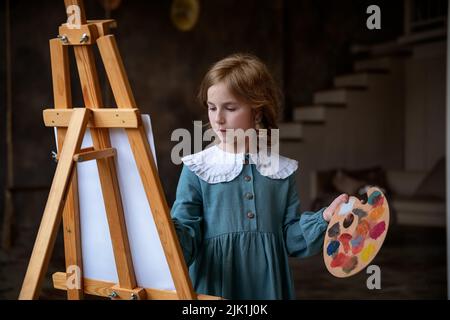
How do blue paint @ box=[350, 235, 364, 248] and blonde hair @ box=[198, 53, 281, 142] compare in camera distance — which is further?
blonde hair @ box=[198, 53, 281, 142]

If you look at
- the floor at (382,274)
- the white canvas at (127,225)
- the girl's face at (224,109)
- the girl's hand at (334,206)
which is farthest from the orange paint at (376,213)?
the floor at (382,274)

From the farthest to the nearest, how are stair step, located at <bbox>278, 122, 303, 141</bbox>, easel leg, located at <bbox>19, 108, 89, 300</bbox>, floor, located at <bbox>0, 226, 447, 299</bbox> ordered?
stair step, located at <bbox>278, 122, 303, 141</bbox>
floor, located at <bbox>0, 226, 447, 299</bbox>
easel leg, located at <bbox>19, 108, 89, 300</bbox>

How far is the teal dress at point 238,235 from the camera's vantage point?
1.98 m

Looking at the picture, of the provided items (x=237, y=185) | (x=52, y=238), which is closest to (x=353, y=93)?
(x=237, y=185)

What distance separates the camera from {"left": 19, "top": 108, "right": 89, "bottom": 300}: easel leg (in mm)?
1610

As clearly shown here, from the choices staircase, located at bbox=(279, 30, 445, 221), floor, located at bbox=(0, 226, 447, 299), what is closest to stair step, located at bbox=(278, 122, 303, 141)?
staircase, located at bbox=(279, 30, 445, 221)

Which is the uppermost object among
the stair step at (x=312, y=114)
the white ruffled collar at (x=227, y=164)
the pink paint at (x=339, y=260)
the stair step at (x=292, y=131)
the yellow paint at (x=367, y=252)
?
the white ruffled collar at (x=227, y=164)

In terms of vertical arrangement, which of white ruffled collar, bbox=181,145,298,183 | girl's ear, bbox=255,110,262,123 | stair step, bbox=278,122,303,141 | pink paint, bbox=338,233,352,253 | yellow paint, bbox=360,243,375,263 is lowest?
stair step, bbox=278,122,303,141

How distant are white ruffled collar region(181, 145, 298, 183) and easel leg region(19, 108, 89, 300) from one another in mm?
427

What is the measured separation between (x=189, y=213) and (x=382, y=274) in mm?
3435

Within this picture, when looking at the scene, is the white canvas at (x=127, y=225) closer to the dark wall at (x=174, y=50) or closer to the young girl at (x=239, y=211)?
the young girl at (x=239, y=211)

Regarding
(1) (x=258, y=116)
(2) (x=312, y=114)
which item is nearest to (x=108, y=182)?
(1) (x=258, y=116)

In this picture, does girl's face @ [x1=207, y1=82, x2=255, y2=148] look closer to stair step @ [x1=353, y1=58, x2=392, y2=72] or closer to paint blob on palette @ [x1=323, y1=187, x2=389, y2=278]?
paint blob on palette @ [x1=323, y1=187, x2=389, y2=278]

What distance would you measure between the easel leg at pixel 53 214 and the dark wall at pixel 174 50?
4.98 m
